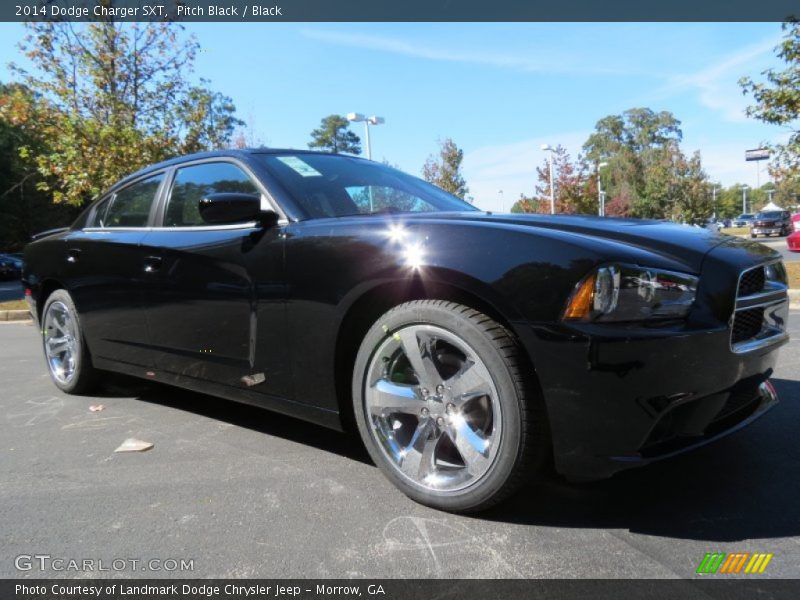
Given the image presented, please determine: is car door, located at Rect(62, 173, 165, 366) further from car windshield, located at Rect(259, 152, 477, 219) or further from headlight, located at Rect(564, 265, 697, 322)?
headlight, located at Rect(564, 265, 697, 322)

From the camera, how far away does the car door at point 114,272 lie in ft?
11.1

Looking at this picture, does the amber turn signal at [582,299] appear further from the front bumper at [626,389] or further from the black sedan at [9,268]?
the black sedan at [9,268]

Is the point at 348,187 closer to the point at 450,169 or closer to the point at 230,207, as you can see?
the point at 230,207

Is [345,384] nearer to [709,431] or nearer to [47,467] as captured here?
[709,431]

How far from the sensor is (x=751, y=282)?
212cm

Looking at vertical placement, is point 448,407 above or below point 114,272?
below

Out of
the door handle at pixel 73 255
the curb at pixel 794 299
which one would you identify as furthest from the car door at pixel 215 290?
the curb at pixel 794 299

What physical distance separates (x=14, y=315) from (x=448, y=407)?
1062cm

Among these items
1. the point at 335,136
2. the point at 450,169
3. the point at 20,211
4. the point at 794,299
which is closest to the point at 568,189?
the point at 450,169

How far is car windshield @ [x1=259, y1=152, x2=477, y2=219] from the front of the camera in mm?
2818

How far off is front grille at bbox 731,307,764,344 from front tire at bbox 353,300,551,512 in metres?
0.74

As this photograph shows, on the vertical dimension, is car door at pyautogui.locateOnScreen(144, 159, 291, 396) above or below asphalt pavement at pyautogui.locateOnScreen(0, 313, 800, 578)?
above

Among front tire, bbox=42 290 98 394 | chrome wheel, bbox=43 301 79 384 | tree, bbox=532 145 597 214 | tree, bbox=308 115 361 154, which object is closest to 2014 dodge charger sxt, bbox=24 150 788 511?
front tire, bbox=42 290 98 394

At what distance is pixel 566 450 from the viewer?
6.22 feet
